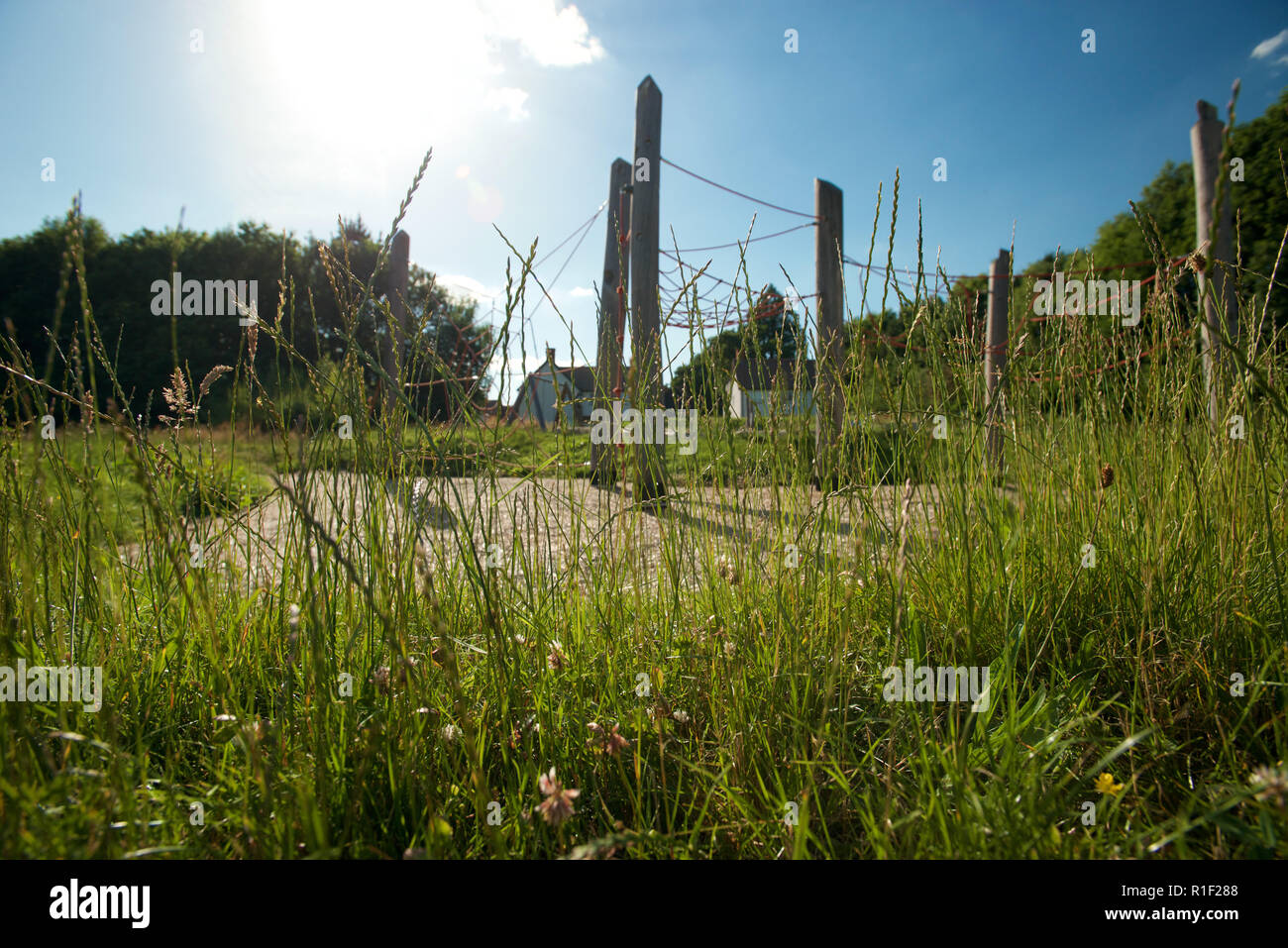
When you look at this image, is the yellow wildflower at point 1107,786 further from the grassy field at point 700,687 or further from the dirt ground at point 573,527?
the dirt ground at point 573,527

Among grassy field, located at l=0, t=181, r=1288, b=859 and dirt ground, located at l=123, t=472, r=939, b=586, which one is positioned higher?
dirt ground, located at l=123, t=472, r=939, b=586

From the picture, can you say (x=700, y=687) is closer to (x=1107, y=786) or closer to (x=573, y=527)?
(x=573, y=527)

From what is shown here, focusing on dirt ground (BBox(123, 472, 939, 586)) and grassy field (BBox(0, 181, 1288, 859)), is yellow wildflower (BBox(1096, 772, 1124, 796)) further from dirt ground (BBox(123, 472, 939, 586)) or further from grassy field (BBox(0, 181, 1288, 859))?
dirt ground (BBox(123, 472, 939, 586))

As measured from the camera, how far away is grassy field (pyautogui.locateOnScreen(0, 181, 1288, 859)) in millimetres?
708

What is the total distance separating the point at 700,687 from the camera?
1.11 meters

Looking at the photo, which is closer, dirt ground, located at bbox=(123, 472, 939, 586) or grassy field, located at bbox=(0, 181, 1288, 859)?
grassy field, located at bbox=(0, 181, 1288, 859)

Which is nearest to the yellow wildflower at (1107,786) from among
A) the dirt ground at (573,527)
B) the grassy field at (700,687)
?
the grassy field at (700,687)

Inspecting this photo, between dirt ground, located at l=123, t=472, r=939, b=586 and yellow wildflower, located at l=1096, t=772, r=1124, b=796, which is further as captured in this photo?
dirt ground, located at l=123, t=472, r=939, b=586

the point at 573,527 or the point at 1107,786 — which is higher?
the point at 573,527

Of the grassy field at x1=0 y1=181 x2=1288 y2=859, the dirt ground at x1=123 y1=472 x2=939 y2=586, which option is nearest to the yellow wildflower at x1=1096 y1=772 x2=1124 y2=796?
the grassy field at x1=0 y1=181 x2=1288 y2=859

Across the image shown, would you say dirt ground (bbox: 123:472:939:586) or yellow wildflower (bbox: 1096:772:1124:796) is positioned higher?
dirt ground (bbox: 123:472:939:586)

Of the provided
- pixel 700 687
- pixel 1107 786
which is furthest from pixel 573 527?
pixel 1107 786

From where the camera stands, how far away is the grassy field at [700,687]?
2.32ft
